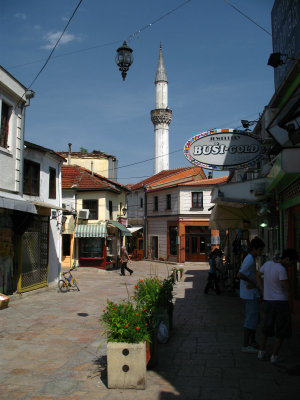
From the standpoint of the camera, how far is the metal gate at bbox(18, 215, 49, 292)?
42.9 ft

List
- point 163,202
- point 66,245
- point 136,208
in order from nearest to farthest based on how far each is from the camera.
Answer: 1. point 66,245
2. point 163,202
3. point 136,208

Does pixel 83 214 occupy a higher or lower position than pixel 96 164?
lower

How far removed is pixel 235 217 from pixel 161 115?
41224 millimetres

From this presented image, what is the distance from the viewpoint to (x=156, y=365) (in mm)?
5688

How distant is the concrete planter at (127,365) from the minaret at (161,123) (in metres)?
48.1

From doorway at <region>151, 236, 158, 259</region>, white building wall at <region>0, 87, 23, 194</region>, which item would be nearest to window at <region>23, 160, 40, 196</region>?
white building wall at <region>0, 87, 23, 194</region>

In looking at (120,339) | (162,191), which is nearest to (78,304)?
(120,339)

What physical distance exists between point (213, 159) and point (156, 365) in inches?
198

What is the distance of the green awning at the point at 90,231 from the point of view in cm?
2491

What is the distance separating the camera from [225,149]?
905 cm

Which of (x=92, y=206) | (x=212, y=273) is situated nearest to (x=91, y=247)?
(x=92, y=206)

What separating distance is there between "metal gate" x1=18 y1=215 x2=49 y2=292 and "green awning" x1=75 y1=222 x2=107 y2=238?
9919mm

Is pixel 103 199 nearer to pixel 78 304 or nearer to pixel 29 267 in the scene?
pixel 29 267

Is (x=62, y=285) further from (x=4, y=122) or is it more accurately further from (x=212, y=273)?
(x=4, y=122)
